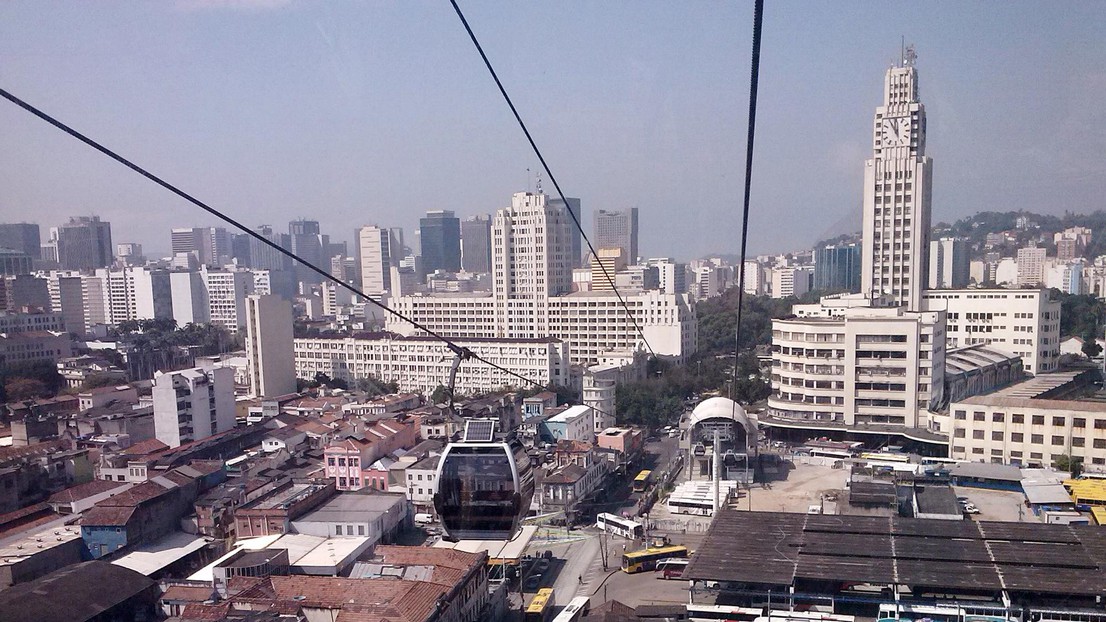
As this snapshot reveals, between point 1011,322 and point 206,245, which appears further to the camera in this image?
point 206,245

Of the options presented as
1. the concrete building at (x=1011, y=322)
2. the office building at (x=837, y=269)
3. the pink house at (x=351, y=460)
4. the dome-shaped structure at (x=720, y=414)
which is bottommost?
the pink house at (x=351, y=460)

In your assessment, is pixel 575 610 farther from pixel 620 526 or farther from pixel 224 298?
pixel 224 298

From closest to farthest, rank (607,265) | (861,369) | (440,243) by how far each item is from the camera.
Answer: (861,369) < (607,265) < (440,243)

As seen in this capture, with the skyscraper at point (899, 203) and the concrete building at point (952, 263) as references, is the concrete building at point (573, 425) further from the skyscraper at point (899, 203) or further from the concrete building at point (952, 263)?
the concrete building at point (952, 263)

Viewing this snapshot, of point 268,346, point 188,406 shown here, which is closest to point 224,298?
point 268,346

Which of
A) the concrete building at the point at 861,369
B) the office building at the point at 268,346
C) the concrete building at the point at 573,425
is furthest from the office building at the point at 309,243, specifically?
the concrete building at the point at 861,369

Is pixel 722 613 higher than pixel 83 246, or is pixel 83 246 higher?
pixel 83 246

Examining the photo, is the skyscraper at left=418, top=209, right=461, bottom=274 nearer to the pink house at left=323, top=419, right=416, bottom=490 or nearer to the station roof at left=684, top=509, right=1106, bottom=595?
the pink house at left=323, top=419, right=416, bottom=490

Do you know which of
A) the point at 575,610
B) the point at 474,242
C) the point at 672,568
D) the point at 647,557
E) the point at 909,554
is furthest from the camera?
the point at 474,242
